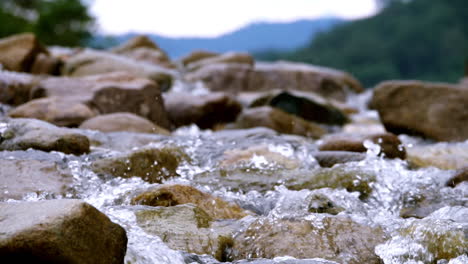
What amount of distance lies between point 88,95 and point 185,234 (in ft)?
17.4

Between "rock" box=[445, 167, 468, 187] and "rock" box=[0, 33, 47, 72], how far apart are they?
9.21 m

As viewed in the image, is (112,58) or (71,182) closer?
(71,182)

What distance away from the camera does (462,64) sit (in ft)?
143

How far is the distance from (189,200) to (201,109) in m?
5.46

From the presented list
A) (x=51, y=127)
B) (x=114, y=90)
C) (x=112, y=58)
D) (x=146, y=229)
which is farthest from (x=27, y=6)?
(x=146, y=229)

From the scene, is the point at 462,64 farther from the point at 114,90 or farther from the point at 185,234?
the point at 185,234

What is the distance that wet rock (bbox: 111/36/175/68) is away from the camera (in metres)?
17.3

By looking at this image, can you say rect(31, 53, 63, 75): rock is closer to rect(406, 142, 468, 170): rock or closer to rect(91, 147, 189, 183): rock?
rect(91, 147, 189, 183): rock

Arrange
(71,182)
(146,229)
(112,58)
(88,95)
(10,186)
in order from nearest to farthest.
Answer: (146,229) < (10,186) < (71,182) < (88,95) < (112,58)

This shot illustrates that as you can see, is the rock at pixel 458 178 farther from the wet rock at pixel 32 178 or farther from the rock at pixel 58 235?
the rock at pixel 58 235

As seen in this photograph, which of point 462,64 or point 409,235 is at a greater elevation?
point 409,235

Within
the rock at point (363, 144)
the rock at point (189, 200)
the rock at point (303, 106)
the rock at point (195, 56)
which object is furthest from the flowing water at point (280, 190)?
the rock at point (195, 56)

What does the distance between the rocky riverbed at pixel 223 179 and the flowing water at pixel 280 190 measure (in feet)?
0.05

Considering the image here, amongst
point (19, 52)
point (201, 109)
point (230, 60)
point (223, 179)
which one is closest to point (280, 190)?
point (223, 179)
